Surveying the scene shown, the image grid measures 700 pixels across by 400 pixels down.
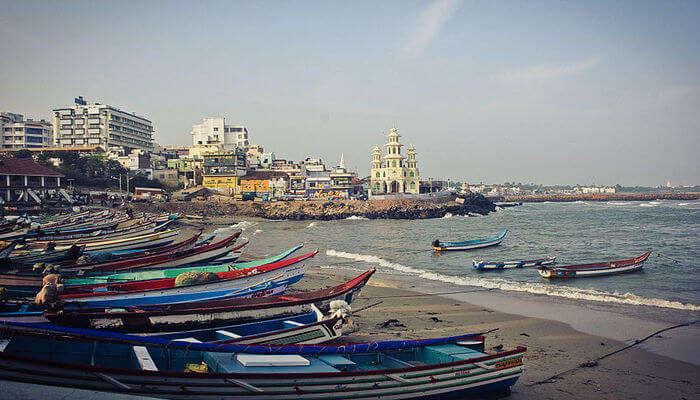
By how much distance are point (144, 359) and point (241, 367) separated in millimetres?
1430

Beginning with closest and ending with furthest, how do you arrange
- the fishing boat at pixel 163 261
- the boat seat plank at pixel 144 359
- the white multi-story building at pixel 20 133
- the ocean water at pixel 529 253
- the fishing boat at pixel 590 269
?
the boat seat plank at pixel 144 359 → the fishing boat at pixel 163 261 → the ocean water at pixel 529 253 → the fishing boat at pixel 590 269 → the white multi-story building at pixel 20 133

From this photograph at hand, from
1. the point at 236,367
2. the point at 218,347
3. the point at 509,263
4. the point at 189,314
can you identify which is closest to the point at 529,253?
the point at 509,263

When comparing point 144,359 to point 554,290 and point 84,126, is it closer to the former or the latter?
point 554,290

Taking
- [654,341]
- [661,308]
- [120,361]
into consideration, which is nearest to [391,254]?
[661,308]

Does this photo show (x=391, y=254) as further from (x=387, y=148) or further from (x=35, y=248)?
(x=387, y=148)

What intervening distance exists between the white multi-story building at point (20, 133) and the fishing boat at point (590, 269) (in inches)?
3439

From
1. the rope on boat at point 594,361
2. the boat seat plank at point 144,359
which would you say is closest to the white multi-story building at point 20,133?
the boat seat plank at point 144,359

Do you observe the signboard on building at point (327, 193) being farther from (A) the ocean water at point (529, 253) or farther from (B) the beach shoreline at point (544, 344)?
(B) the beach shoreline at point (544, 344)

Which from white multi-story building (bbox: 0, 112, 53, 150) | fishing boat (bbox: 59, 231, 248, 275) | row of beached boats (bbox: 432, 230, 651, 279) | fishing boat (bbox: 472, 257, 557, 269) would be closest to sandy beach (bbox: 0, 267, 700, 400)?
fishing boat (bbox: 59, 231, 248, 275)

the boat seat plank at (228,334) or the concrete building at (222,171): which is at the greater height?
the concrete building at (222,171)

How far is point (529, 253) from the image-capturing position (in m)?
31.5

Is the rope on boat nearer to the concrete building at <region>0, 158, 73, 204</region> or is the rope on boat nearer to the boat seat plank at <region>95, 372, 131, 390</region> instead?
the boat seat plank at <region>95, 372, 131, 390</region>

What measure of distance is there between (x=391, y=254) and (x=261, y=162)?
6617cm

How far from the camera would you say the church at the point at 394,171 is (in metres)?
80.0
